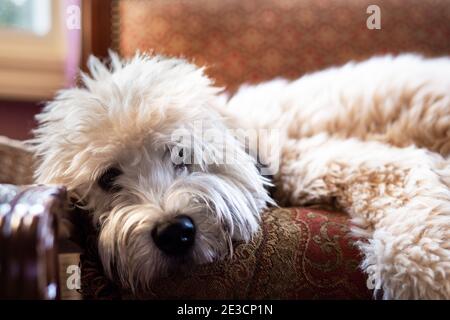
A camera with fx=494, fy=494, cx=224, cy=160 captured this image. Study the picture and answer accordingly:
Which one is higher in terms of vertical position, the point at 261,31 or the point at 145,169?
the point at 261,31

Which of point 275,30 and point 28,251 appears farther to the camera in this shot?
point 275,30

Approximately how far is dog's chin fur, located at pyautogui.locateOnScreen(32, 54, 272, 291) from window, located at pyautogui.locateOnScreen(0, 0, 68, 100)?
170 centimetres

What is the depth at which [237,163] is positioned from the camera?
4.60 feet

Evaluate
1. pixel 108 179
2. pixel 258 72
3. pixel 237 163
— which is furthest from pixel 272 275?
pixel 258 72

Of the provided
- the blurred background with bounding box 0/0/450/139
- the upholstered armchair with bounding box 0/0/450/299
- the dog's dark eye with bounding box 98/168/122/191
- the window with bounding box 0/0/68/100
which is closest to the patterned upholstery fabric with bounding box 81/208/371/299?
the upholstered armchair with bounding box 0/0/450/299

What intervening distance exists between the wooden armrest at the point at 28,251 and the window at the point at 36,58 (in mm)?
2271

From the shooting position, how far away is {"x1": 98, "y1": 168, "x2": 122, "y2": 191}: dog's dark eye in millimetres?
1383

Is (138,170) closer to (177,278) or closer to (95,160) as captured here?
(95,160)

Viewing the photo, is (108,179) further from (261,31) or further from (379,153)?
(261,31)

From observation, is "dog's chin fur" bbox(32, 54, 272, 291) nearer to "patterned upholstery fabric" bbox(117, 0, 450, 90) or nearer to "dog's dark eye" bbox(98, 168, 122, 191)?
"dog's dark eye" bbox(98, 168, 122, 191)

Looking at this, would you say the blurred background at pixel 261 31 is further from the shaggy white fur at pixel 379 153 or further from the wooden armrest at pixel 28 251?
the wooden armrest at pixel 28 251

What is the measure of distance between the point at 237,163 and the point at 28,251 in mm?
658

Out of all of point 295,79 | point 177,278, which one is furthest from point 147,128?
point 295,79

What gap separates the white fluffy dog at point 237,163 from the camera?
1178mm
